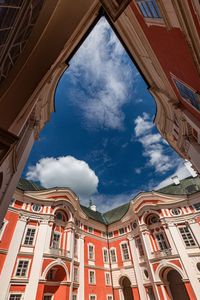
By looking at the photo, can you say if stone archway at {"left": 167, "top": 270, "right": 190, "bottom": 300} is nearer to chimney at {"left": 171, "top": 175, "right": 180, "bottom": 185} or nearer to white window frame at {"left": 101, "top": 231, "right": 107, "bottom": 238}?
white window frame at {"left": 101, "top": 231, "right": 107, "bottom": 238}

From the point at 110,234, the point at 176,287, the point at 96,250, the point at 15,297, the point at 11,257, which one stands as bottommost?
the point at 176,287

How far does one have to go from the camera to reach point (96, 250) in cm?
2433

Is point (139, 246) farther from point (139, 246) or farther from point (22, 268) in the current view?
point (22, 268)

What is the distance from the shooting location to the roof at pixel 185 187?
24.5 metres

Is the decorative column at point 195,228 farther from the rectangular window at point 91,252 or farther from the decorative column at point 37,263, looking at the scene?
the decorative column at point 37,263

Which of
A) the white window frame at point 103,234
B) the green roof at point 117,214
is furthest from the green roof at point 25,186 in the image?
the green roof at point 117,214

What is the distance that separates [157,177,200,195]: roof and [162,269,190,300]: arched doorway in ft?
34.5

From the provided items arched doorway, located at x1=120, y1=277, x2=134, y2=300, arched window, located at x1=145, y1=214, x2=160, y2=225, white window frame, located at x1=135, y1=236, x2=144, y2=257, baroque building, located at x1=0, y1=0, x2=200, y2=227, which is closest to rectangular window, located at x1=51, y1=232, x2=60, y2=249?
white window frame, located at x1=135, y1=236, x2=144, y2=257

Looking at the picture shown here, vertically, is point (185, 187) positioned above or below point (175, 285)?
above

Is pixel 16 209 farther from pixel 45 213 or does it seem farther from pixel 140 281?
pixel 140 281

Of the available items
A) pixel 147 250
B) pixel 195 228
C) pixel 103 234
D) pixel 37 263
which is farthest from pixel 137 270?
pixel 37 263

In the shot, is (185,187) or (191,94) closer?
(191,94)

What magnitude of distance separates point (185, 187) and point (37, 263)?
23.5m

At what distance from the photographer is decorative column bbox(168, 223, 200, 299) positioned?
16308 millimetres
